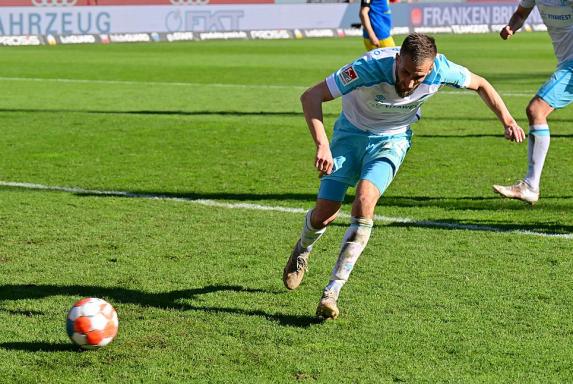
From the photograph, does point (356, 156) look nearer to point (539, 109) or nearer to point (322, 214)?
point (322, 214)

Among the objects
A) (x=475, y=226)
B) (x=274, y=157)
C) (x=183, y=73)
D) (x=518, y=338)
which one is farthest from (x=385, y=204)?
(x=183, y=73)

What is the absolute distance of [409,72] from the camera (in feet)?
17.8

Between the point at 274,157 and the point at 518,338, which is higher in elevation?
the point at 518,338

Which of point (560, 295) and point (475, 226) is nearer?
point (560, 295)

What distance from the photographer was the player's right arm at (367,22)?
14750mm

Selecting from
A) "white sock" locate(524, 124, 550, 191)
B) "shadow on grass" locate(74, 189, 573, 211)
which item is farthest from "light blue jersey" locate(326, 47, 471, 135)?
"shadow on grass" locate(74, 189, 573, 211)

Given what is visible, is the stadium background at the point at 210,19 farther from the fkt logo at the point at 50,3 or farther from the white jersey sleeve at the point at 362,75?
the white jersey sleeve at the point at 362,75

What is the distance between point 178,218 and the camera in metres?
8.41

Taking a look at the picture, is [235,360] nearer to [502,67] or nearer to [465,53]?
[502,67]

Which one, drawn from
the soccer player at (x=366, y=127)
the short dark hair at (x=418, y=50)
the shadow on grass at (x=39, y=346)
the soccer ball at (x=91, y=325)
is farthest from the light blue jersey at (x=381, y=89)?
the shadow on grass at (x=39, y=346)

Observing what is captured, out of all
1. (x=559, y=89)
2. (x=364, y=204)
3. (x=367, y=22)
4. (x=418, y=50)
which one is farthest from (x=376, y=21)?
(x=418, y=50)

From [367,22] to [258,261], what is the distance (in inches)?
331

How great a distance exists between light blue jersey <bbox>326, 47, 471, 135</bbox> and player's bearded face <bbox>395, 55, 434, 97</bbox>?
0.24 feet

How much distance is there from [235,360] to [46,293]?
1.67 metres
